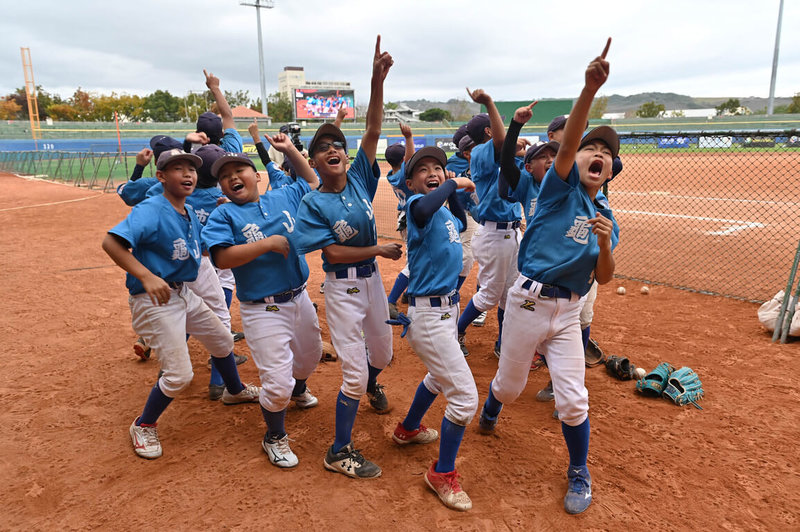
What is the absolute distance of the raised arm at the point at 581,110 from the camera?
7.86 ft

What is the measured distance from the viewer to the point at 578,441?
3012mm

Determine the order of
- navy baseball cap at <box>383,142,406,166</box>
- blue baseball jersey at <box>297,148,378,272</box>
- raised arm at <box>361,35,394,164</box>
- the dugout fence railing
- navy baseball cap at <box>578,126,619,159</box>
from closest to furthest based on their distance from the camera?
navy baseball cap at <box>578,126,619,159</box>, blue baseball jersey at <box>297,148,378,272</box>, raised arm at <box>361,35,394,164</box>, navy baseball cap at <box>383,142,406,166</box>, the dugout fence railing

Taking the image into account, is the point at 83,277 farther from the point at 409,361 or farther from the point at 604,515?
the point at 604,515

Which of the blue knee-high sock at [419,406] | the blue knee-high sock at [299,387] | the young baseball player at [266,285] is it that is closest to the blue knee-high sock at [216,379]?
the blue knee-high sock at [299,387]

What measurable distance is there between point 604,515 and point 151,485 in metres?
2.86

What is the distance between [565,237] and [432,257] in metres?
0.81

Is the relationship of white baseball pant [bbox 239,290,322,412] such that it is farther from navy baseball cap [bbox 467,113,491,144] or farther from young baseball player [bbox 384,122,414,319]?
navy baseball cap [bbox 467,113,491,144]

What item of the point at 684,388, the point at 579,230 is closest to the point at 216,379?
the point at 579,230

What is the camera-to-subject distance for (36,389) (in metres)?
4.56

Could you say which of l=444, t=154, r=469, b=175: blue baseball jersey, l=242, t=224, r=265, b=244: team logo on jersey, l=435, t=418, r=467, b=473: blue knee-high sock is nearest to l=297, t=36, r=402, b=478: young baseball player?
l=242, t=224, r=265, b=244: team logo on jersey

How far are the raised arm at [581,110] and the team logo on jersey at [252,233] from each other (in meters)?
2.00

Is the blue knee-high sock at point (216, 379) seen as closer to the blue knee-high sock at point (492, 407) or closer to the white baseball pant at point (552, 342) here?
the blue knee-high sock at point (492, 407)

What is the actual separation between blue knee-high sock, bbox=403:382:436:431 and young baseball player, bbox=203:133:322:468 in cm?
84

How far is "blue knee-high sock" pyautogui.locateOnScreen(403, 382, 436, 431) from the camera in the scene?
11.1 feet
